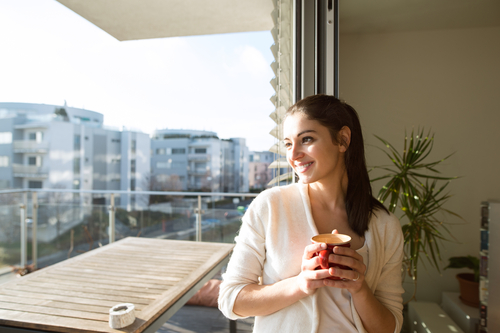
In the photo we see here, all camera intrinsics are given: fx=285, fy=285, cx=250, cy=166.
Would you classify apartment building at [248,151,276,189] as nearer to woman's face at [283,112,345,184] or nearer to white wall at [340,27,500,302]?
white wall at [340,27,500,302]

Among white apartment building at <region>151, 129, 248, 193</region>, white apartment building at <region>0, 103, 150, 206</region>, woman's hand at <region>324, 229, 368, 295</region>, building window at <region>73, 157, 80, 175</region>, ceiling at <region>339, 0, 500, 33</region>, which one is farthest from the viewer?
building window at <region>73, 157, 80, 175</region>

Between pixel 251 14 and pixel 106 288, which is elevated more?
pixel 251 14

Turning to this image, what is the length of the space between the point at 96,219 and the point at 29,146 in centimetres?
499

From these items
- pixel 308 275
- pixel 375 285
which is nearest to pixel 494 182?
pixel 375 285

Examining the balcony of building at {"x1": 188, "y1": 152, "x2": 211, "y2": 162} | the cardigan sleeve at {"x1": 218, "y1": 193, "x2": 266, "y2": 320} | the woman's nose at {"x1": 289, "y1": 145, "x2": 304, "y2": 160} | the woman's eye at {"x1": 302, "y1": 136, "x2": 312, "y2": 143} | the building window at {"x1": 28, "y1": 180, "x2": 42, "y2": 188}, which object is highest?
the balcony of building at {"x1": 188, "y1": 152, "x2": 211, "y2": 162}

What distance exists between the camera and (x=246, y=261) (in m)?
0.84

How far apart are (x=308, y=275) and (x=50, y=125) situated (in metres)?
10.2

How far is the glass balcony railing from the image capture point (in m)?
4.10

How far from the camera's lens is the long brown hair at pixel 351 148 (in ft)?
2.83

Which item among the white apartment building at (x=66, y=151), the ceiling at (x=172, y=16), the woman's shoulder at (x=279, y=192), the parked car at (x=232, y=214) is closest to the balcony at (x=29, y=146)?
the white apartment building at (x=66, y=151)

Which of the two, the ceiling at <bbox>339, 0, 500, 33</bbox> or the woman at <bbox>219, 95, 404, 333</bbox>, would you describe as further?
the ceiling at <bbox>339, 0, 500, 33</bbox>

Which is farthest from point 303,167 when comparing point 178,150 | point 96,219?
point 178,150

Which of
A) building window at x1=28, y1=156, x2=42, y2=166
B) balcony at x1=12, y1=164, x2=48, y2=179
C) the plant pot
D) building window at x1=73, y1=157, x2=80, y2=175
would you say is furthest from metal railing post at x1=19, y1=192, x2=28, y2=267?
the plant pot

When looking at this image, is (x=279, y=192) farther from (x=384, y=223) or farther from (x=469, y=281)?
(x=469, y=281)
